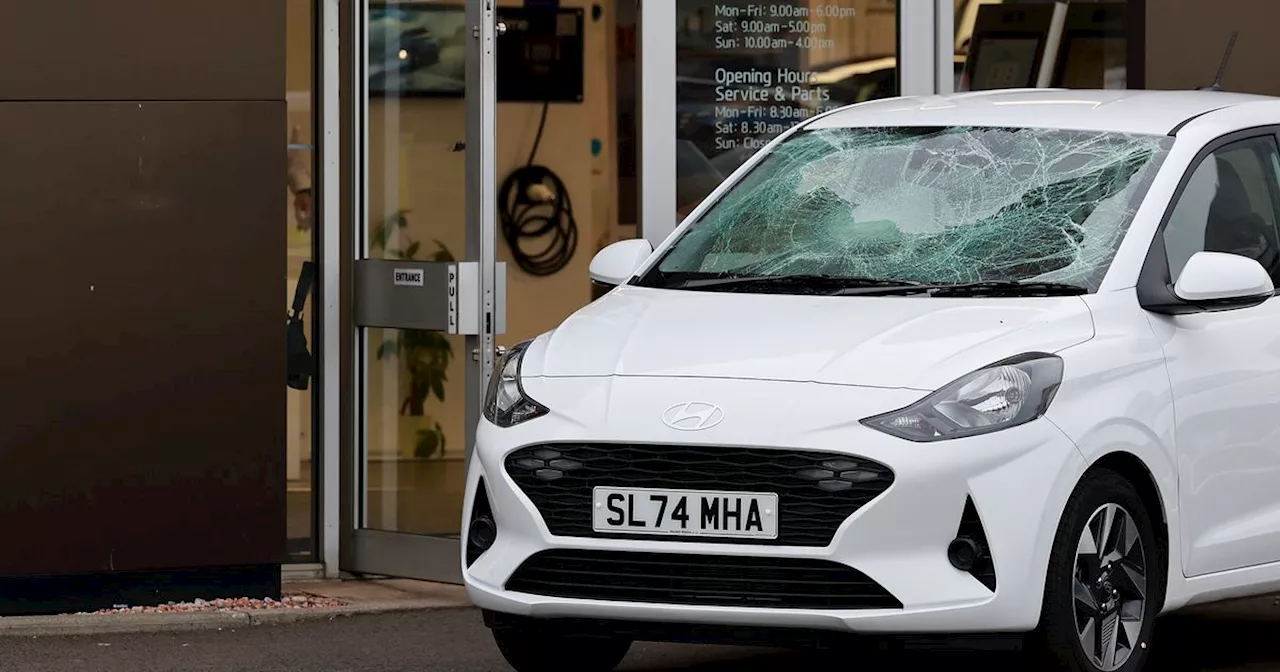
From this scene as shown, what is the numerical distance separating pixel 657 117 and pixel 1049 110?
2519mm

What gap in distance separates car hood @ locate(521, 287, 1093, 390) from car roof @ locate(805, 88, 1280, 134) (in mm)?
1017

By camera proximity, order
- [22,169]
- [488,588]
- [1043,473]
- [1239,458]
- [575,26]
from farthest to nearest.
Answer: [575,26] < [22,169] < [1239,458] < [488,588] < [1043,473]

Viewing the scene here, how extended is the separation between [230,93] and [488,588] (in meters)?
3.14

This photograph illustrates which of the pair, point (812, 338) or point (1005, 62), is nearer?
point (812, 338)

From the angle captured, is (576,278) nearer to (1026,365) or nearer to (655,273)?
(655,273)

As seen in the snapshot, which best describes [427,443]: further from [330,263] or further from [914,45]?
[914,45]

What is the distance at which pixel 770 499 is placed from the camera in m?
5.50

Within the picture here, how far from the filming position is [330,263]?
925 cm

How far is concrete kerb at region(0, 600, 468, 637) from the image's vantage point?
26.3 ft

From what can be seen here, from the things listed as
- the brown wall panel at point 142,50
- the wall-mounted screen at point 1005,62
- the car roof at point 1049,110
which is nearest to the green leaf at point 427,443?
the brown wall panel at point 142,50

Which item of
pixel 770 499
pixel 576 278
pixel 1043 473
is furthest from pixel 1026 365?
pixel 576 278

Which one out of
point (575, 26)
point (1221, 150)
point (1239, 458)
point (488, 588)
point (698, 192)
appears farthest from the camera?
point (575, 26)

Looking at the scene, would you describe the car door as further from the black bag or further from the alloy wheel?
the black bag

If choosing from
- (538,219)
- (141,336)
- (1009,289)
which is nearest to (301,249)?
(141,336)
